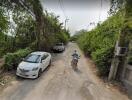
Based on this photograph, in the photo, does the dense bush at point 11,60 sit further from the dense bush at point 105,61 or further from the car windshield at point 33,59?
the dense bush at point 105,61

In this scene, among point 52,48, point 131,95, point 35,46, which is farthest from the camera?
point 52,48

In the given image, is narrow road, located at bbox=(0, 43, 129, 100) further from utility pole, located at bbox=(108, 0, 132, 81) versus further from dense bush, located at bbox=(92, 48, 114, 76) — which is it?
utility pole, located at bbox=(108, 0, 132, 81)

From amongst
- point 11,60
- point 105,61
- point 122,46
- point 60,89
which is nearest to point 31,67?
point 11,60

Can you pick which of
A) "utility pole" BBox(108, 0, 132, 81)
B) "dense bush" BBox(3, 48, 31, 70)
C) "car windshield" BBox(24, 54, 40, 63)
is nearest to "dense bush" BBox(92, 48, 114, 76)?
"utility pole" BBox(108, 0, 132, 81)

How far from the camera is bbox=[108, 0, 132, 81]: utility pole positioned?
12562 millimetres

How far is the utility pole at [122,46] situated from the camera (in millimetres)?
12562

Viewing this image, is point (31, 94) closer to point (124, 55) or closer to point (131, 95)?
point (131, 95)

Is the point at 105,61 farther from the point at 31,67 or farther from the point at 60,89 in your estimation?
the point at 31,67

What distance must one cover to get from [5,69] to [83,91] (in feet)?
21.2

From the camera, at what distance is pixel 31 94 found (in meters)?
10.5

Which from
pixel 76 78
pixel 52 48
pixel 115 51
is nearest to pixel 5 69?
pixel 76 78

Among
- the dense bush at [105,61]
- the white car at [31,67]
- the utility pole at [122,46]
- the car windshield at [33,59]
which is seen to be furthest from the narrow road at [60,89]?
the utility pole at [122,46]

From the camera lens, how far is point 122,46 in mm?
13414

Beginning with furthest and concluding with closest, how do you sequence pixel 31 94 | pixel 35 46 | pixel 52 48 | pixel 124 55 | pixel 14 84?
pixel 52 48, pixel 35 46, pixel 124 55, pixel 14 84, pixel 31 94
